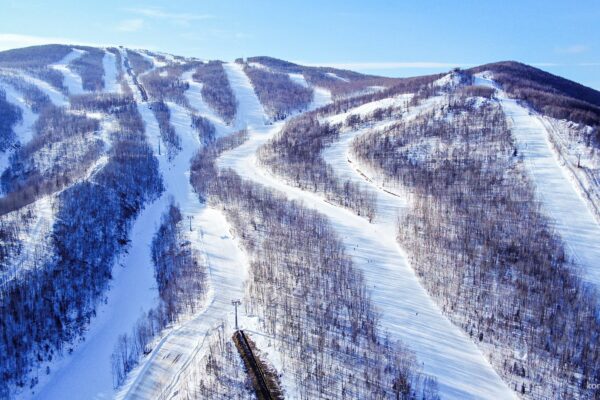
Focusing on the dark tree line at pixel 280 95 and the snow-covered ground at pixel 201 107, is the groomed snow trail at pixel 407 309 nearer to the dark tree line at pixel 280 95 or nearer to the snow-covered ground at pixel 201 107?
the snow-covered ground at pixel 201 107

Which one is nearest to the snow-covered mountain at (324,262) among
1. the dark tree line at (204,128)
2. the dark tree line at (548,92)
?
the dark tree line at (548,92)

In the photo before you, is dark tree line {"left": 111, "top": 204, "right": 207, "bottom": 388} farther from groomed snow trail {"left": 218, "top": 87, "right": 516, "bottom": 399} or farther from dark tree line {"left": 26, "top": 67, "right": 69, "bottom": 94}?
dark tree line {"left": 26, "top": 67, "right": 69, "bottom": 94}

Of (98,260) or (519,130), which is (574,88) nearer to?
(519,130)

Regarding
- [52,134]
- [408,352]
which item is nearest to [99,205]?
[408,352]

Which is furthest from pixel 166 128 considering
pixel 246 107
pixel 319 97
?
pixel 319 97

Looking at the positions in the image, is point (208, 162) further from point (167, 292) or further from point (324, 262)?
point (324, 262)
